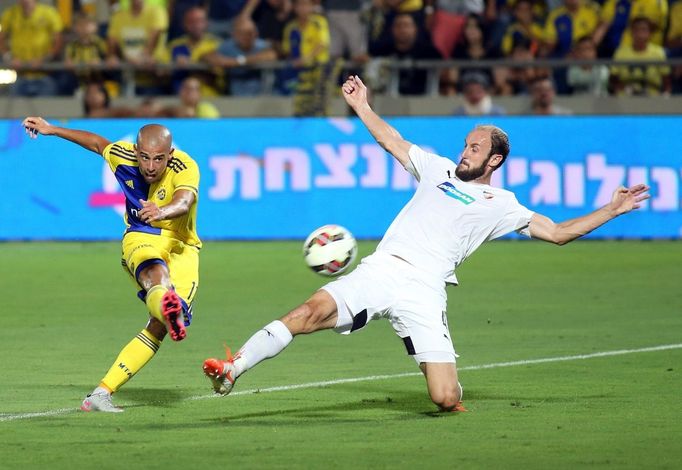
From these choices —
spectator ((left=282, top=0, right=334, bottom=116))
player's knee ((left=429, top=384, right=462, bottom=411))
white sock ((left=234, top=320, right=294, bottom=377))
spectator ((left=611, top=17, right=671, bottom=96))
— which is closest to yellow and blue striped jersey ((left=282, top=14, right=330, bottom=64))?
spectator ((left=282, top=0, right=334, bottom=116))

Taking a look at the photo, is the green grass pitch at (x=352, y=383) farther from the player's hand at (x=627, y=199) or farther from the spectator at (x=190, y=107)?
the spectator at (x=190, y=107)

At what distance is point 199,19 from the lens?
2170 cm

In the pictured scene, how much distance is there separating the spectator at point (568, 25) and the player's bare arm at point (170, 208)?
1406 cm

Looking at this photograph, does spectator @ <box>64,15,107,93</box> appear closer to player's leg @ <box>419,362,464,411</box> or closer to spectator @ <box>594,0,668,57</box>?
spectator @ <box>594,0,668,57</box>

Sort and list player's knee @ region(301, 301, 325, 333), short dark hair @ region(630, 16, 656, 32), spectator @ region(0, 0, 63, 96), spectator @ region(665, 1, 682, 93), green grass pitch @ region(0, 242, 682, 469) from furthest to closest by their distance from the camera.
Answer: spectator @ region(0, 0, 63, 96) < spectator @ region(665, 1, 682, 93) < short dark hair @ region(630, 16, 656, 32) < player's knee @ region(301, 301, 325, 333) < green grass pitch @ region(0, 242, 682, 469)

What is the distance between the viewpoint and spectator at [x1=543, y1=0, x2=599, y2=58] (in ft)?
71.4

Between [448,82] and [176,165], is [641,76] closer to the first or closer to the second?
[448,82]

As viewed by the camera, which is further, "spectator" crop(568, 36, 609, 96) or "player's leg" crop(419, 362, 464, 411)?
"spectator" crop(568, 36, 609, 96)

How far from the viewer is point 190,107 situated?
20.3 metres

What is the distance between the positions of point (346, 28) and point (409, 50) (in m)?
1.37

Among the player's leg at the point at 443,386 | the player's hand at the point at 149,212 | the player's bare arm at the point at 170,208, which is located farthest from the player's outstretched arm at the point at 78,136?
the player's leg at the point at 443,386

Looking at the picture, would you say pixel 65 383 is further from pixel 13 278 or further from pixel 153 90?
pixel 153 90

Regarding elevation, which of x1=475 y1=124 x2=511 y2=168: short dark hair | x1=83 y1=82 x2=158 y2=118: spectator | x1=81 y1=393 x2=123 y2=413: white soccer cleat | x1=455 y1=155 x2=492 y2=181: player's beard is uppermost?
x1=475 y1=124 x2=511 y2=168: short dark hair

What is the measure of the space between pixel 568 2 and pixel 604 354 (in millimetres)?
11908
